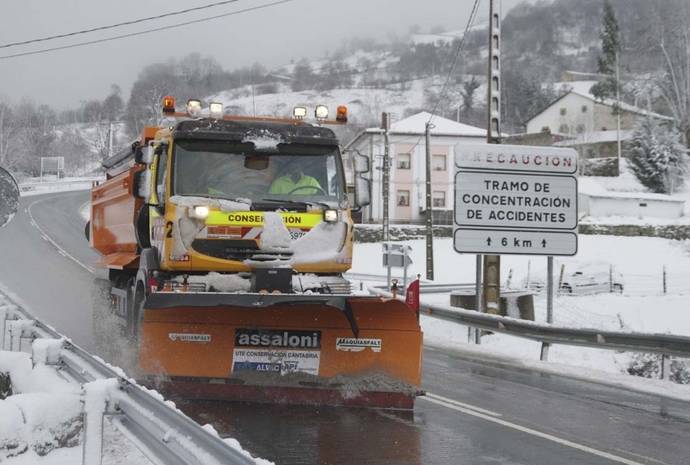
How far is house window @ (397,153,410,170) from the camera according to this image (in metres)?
66.6

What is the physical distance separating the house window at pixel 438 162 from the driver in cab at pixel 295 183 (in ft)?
194

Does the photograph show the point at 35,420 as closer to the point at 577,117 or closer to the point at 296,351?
the point at 296,351

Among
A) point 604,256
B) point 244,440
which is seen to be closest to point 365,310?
point 244,440

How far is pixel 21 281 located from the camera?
2684 cm

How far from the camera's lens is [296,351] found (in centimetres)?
800

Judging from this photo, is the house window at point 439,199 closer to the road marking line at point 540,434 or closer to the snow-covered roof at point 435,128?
the snow-covered roof at point 435,128

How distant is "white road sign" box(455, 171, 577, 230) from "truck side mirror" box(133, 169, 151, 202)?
716 centimetres

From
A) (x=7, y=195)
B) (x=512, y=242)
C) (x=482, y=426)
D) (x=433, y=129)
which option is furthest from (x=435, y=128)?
(x=482, y=426)

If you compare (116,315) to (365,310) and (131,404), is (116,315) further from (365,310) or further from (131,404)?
(131,404)

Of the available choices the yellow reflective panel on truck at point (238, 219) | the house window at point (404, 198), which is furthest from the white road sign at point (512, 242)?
the house window at point (404, 198)

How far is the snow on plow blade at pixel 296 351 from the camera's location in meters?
7.84

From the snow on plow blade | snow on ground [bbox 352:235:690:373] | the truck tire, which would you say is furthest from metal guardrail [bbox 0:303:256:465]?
snow on ground [bbox 352:235:690:373]

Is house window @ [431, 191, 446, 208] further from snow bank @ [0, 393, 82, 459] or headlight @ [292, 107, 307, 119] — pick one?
snow bank @ [0, 393, 82, 459]

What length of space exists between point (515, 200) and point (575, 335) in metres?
3.76
